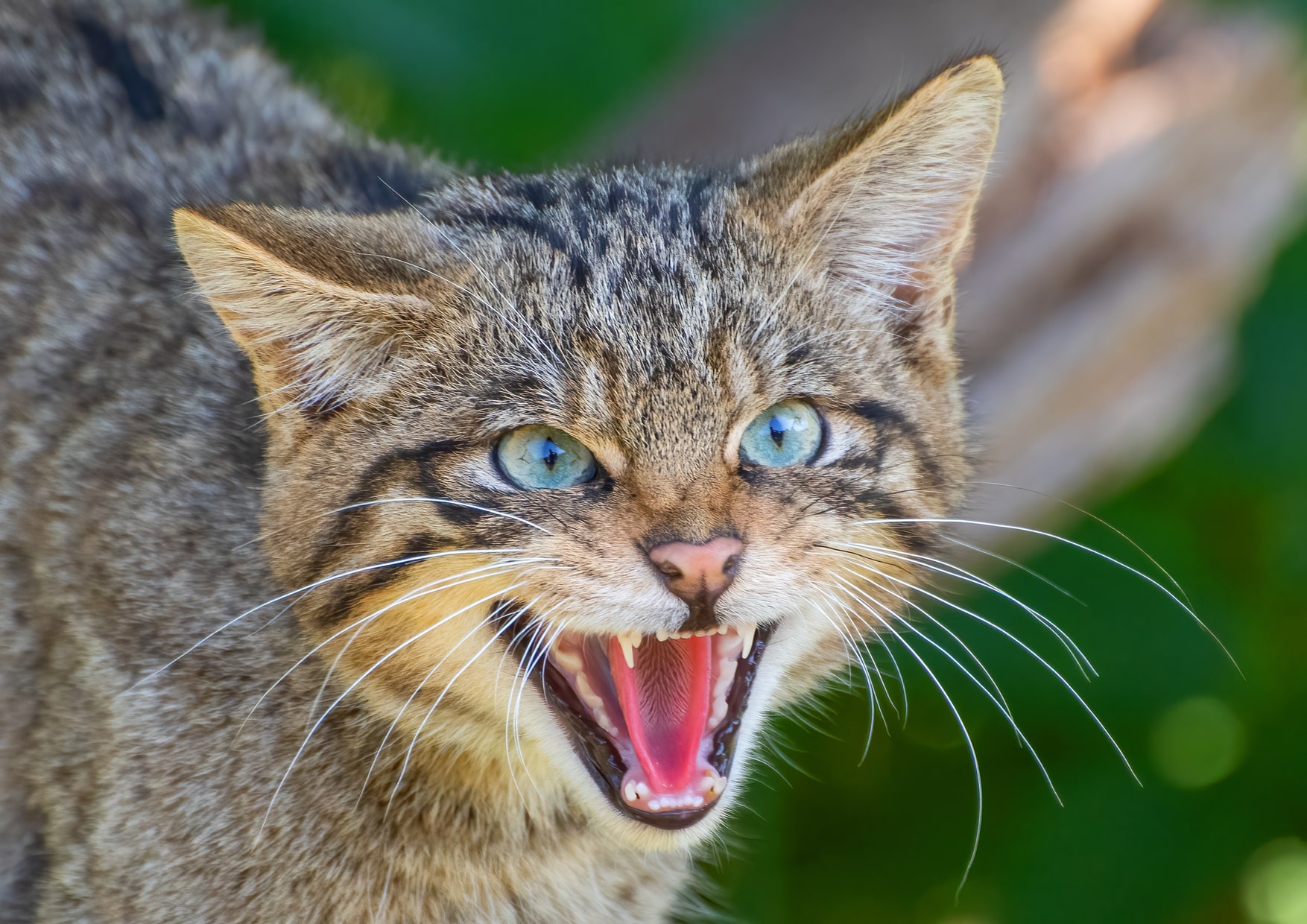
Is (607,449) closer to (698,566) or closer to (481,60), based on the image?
(698,566)

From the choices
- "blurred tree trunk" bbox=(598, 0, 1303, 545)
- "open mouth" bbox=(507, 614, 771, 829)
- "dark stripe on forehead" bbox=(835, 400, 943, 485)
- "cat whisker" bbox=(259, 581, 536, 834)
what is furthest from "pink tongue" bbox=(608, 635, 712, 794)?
"blurred tree trunk" bbox=(598, 0, 1303, 545)

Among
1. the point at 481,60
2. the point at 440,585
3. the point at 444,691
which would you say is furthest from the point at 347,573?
the point at 481,60

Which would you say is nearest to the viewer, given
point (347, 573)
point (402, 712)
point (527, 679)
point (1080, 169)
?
point (347, 573)

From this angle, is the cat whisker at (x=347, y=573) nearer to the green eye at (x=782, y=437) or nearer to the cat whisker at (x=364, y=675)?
the cat whisker at (x=364, y=675)

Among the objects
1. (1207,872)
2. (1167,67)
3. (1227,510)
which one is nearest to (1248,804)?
(1207,872)

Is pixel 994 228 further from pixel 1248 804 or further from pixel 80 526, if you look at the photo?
pixel 80 526

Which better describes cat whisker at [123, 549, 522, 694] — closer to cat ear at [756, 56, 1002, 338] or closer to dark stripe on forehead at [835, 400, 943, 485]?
dark stripe on forehead at [835, 400, 943, 485]

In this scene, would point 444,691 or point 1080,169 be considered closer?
point 444,691
